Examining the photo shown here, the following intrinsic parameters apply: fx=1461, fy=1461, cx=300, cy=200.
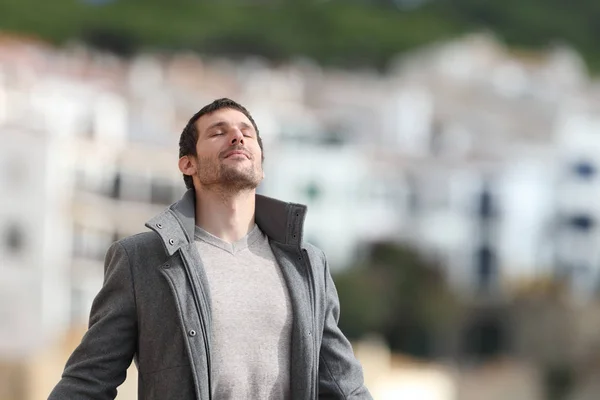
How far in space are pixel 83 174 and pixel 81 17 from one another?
77.6 feet

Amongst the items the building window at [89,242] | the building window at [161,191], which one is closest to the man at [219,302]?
the building window at [89,242]

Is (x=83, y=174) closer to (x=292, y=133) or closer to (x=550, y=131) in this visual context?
(x=292, y=133)

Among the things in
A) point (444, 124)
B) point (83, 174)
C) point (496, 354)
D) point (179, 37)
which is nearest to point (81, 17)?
point (179, 37)

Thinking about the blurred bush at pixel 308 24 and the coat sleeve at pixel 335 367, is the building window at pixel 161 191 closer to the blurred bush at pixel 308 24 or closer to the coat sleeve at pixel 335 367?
the blurred bush at pixel 308 24

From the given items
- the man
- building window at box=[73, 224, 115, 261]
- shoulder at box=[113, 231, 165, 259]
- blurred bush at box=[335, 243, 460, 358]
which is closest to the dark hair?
the man

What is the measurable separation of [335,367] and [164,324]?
0.86 feet

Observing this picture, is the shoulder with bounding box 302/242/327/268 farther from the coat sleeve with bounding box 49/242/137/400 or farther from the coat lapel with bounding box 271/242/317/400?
the coat sleeve with bounding box 49/242/137/400

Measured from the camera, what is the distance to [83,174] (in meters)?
33.4

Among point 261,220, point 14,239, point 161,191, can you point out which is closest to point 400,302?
point 161,191

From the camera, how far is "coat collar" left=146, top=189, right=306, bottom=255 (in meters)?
1.88

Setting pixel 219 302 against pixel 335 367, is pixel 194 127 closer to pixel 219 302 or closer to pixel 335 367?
pixel 219 302

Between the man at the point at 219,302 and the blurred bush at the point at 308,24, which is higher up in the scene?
the blurred bush at the point at 308,24

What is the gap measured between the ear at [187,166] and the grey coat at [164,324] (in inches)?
2.0

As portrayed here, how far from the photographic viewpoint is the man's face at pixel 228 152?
1945 millimetres
